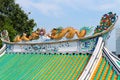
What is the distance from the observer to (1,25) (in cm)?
1995

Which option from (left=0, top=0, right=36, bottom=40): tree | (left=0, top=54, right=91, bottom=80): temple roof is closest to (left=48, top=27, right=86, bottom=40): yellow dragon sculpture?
(left=0, top=54, right=91, bottom=80): temple roof

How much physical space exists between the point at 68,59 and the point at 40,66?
0.83m

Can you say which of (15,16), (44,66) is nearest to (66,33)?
(44,66)

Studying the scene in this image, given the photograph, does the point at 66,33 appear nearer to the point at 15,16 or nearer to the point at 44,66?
the point at 44,66

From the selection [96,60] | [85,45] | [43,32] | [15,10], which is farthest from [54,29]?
[15,10]

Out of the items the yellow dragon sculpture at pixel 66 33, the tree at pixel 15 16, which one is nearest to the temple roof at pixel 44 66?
the yellow dragon sculpture at pixel 66 33

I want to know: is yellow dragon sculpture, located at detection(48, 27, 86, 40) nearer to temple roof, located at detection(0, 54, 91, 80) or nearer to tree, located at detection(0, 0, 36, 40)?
temple roof, located at detection(0, 54, 91, 80)

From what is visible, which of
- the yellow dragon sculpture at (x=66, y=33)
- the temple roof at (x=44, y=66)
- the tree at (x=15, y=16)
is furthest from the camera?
the tree at (x=15, y=16)

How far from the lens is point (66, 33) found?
709 centimetres

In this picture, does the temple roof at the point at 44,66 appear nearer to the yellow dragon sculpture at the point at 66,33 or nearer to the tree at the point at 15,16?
the yellow dragon sculpture at the point at 66,33

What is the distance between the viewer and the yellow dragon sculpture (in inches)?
266

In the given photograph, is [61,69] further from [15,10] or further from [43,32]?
[15,10]

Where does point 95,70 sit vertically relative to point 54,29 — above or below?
below

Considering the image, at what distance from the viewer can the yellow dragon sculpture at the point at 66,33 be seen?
6.75 meters
